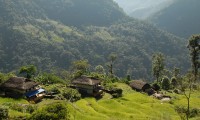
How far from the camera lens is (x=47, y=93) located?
7512 centimetres

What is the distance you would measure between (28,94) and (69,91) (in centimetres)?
909

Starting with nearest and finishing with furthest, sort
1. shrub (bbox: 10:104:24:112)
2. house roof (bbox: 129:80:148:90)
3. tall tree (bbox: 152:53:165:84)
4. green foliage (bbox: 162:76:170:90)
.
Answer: shrub (bbox: 10:104:24:112)
house roof (bbox: 129:80:148:90)
green foliage (bbox: 162:76:170:90)
tall tree (bbox: 152:53:165:84)

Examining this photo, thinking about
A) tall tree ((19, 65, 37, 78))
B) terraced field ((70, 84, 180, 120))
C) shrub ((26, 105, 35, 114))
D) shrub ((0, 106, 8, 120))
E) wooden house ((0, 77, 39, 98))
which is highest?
tall tree ((19, 65, 37, 78))

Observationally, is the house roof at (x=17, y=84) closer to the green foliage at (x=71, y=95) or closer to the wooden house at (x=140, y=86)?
the green foliage at (x=71, y=95)

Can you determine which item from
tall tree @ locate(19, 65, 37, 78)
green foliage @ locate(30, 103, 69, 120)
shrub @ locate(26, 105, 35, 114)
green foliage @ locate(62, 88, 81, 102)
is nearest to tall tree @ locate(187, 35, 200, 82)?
green foliage @ locate(62, 88, 81, 102)

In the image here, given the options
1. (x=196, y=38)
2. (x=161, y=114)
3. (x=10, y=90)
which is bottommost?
(x=161, y=114)

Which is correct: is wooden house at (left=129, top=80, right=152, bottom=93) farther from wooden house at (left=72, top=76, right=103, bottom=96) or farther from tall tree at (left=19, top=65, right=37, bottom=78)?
tall tree at (left=19, top=65, right=37, bottom=78)

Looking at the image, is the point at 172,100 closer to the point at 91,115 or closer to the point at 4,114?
the point at 91,115

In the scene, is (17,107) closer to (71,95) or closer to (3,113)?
(3,113)

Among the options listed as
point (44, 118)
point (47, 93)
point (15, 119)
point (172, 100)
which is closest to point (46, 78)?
point (47, 93)

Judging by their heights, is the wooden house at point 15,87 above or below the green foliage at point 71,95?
above

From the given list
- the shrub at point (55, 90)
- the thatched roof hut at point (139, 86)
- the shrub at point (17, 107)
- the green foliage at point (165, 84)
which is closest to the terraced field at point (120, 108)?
the shrub at point (17, 107)

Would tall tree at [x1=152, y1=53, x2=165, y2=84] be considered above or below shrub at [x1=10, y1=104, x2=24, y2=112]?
above

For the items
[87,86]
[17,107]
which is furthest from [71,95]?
[17,107]
